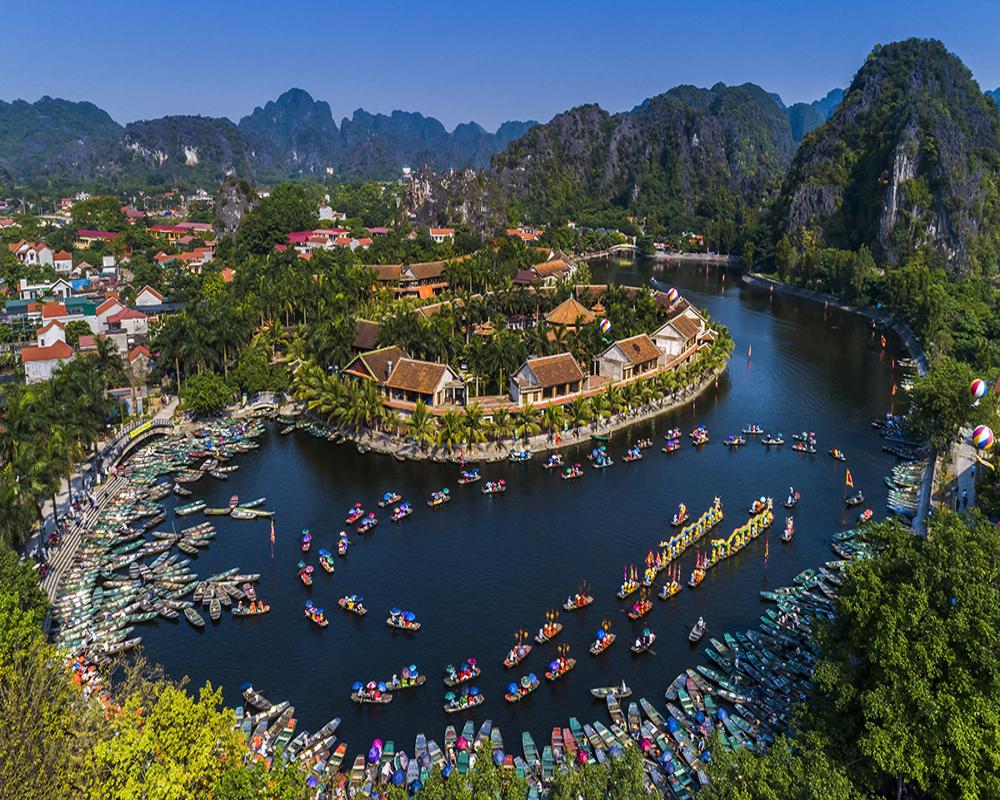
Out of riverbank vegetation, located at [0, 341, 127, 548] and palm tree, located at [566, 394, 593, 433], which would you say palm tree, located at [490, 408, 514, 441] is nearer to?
palm tree, located at [566, 394, 593, 433]

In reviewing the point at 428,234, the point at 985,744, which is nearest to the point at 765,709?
the point at 985,744

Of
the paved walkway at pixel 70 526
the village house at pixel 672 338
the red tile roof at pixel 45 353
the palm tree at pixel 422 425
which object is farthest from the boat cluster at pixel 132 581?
the village house at pixel 672 338

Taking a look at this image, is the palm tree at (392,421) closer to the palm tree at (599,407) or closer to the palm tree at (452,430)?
the palm tree at (452,430)

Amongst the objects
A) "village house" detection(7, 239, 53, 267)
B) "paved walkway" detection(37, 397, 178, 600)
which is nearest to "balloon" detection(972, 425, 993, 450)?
"paved walkway" detection(37, 397, 178, 600)

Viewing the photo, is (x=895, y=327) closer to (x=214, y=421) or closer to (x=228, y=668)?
(x=214, y=421)

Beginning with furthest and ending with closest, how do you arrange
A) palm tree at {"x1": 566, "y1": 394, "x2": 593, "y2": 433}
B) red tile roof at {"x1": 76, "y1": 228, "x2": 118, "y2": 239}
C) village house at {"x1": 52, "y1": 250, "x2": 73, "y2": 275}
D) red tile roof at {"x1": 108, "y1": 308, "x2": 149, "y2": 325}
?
red tile roof at {"x1": 76, "y1": 228, "x2": 118, "y2": 239} < village house at {"x1": 52, "y1": 250, "x2": 73, "y2": 275} < red tile roof at {"x1": 108, "y1": 308, "x2": 149, "y2": 325} < palm tree at {"x1": 566, "y1": 394, "x2": 593, "y2": 433}

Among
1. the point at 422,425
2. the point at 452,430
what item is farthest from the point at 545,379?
the point at 422,425

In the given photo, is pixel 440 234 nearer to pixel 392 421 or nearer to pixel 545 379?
pixel 545 379
